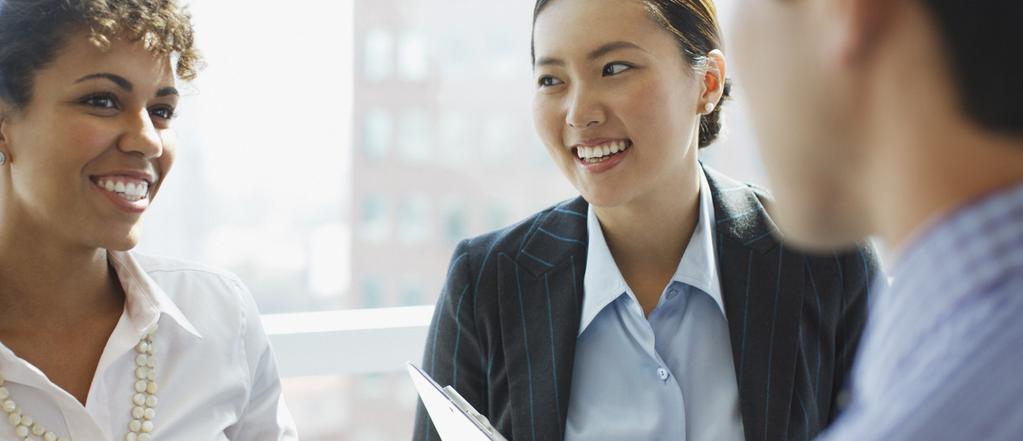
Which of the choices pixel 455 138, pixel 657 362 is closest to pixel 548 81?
pixel 657 362

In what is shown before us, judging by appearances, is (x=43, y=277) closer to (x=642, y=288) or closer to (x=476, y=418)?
(x=476, y=418)

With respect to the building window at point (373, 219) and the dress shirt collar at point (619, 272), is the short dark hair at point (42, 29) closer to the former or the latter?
the dress shirt collar at point (619, 272)

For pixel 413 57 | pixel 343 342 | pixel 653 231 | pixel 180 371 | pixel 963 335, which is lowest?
pixel 343 342

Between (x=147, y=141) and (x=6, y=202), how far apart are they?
229 millimetres

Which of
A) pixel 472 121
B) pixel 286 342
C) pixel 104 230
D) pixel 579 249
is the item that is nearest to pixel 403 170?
pixel 472 121

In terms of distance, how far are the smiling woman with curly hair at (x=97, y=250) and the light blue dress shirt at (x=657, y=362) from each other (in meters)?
0.58

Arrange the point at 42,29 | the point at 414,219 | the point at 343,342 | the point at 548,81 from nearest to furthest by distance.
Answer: the point at 42,29 → the point at 548,81 → the point at 343,342 → the point at 414,219

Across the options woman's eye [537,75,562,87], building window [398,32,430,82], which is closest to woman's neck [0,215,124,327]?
woman's eye [537,75,562,87]

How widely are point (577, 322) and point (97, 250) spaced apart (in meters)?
0.80

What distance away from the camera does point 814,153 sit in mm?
600

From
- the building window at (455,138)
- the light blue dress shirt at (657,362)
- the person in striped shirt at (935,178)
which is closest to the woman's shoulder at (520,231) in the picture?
the light blue dress shirt at (657,362)

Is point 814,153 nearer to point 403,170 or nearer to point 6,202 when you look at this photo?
point 6,202

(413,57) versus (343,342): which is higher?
(413,57)

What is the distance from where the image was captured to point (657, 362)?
1652 millimetres
